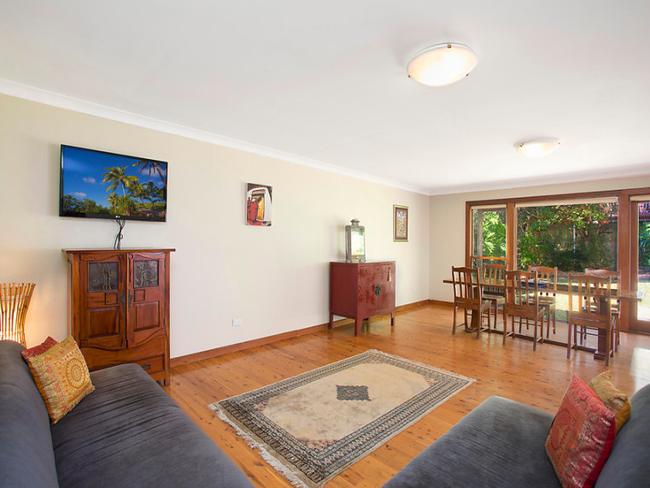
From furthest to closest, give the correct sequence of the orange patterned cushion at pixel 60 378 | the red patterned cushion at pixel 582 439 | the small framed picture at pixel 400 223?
the small framed picture at pixel 400 223
the orange patterned cushion at pixel 60 378
the red patterned cushion at pixel 582 439

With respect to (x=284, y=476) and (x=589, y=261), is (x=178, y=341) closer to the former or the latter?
(x=284, y=476)

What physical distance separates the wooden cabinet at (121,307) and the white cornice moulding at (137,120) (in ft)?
4.13

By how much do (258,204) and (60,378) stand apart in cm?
276

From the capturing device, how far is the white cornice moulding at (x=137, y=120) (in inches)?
103

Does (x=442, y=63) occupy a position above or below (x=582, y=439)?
above

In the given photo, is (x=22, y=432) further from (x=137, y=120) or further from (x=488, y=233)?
(x=488, y=233)

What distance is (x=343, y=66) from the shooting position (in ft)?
7.38

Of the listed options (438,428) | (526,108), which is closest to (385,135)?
(526,108)

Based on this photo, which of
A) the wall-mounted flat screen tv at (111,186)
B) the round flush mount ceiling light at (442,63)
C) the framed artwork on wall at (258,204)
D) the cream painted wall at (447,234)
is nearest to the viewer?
the round flush mount ceiling light at (442,63)

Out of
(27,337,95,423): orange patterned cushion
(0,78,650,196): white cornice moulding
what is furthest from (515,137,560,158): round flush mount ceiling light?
(27,337,95,423): orange patterned cushion

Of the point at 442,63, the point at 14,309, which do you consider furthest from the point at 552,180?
the point at 14,309

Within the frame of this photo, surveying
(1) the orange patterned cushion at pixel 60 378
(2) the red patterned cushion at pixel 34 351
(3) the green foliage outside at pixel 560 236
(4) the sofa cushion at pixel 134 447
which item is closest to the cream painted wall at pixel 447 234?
(3) the green foliage outside at pixel 560 236

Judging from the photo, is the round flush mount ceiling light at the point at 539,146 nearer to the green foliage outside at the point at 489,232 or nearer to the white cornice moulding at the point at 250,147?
the white cornice moulding at the point at 250,147

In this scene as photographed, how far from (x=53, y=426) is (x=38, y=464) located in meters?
0.69
